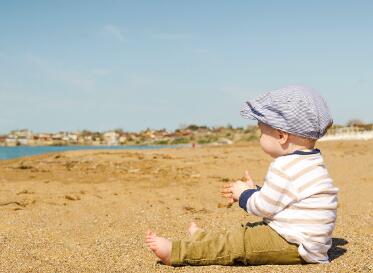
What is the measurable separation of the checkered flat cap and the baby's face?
→ 6 cm

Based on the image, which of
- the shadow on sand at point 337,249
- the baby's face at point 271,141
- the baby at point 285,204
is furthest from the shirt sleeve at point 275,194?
the shadow on sand at point 337,249

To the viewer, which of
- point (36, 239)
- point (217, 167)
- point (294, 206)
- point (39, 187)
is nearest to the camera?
point (294, 206)

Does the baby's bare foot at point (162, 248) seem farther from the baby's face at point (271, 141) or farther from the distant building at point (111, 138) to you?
the distant building at point (111, 138)

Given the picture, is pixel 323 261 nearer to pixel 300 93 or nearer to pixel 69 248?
pixel 300 93

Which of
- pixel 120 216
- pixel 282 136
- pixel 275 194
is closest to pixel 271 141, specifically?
pixel 282 136

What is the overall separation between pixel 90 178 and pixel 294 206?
17.5 ft

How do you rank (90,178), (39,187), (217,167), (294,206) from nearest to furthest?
(294,206) → (39,187) → (90,178) → (217,167)

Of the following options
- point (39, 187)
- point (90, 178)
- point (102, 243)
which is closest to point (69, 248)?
point (102, 243)

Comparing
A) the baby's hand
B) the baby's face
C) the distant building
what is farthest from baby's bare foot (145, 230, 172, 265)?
the distant building

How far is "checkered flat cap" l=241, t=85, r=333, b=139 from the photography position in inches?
107

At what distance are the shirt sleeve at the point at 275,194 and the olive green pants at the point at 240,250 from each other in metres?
0.16

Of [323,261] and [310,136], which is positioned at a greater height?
[310,136]

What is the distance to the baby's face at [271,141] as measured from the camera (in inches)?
111

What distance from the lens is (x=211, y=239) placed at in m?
2.84
